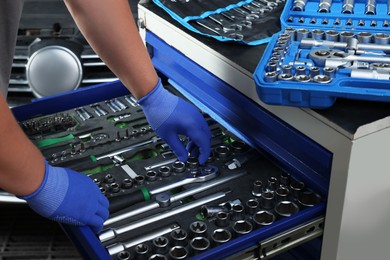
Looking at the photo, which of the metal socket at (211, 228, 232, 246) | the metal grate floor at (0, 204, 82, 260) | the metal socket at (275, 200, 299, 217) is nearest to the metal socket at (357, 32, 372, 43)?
the metal socket at (275, 200, 299, 217)

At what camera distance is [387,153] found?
2.79ft

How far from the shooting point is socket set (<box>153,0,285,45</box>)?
1116 mm

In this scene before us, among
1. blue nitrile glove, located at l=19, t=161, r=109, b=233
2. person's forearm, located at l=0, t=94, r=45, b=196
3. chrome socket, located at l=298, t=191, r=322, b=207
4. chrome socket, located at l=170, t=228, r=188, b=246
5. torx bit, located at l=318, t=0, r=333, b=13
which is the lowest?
chrome socket, located at l=170, t=228, r=188, b=246

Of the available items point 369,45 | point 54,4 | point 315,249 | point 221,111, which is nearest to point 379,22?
point 369,45

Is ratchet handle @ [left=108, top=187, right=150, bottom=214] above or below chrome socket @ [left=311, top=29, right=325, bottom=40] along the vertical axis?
below

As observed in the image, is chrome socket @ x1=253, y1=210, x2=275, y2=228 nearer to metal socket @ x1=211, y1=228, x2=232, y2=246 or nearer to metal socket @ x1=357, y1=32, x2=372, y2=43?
metal socket @ x1=211, y1=228, x2=232, y2=246

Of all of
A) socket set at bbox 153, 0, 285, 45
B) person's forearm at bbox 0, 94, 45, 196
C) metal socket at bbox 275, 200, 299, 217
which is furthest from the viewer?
socket set at bbox 153, 0, 285, 45

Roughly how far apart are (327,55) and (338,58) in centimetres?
2

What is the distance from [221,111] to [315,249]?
1.02ft

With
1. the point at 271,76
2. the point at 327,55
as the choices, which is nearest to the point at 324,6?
the point at 327,55

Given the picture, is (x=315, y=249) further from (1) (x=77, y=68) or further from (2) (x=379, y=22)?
(1) (x=77, y=68)

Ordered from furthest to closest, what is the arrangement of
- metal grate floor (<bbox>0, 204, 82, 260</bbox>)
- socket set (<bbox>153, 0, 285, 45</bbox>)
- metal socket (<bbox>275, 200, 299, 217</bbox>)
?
metal grate floor (<bbox>0, 204, 82, 260</bbox>) < socket set (<bbox>153, 0, 285, 45</bbox>) < metal socket (<bbox>275, 200, 299, 217</bbox>)

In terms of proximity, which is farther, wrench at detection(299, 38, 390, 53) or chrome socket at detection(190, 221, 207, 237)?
wrench at detection(299, 38, 390, 53)

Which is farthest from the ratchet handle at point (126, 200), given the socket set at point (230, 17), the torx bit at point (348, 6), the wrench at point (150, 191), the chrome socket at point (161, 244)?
the torx bit at point (348, 6)
